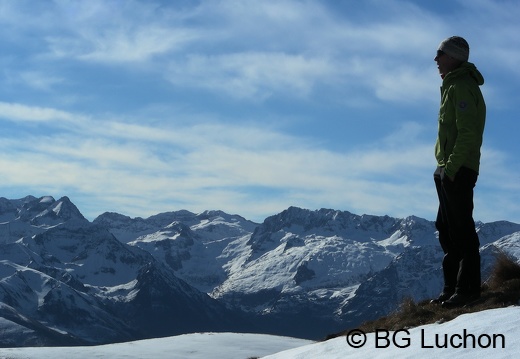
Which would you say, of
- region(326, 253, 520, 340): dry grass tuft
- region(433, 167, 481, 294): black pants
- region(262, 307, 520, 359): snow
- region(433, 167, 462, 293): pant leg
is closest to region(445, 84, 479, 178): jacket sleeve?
region(433, 167, 481, 294): black pants

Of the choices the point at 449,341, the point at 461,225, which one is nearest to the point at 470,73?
the point at 461,225

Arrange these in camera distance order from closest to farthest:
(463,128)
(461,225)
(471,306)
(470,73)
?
(471,306)
(463,128)
(461,225)
(470,73)

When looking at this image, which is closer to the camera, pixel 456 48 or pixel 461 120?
pixel 461 120

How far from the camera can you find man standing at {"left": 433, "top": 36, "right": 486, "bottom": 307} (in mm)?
12500

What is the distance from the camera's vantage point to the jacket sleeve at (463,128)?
12.4 m

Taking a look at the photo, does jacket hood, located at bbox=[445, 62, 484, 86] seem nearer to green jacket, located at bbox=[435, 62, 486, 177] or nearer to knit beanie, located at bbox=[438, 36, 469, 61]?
green jacket, located at bbox=[435, 62, 486, 177]

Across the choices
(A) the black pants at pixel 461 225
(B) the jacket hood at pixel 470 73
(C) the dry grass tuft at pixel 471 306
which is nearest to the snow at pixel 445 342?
(C) the dry grass tuft at pixel 471 306

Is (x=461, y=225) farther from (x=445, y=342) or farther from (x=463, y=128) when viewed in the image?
(x=445, y=342)

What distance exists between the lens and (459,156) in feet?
40.5

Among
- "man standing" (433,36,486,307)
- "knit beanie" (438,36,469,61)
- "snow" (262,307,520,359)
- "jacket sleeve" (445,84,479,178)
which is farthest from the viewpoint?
"knit beanie" (438,36,469,61)

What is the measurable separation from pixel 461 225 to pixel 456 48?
267cm

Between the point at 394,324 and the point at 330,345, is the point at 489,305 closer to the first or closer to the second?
the point at 394,324

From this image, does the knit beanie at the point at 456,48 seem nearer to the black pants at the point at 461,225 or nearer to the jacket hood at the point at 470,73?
the jacket hood at the point at 470,73

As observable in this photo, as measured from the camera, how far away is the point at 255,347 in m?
26.2
